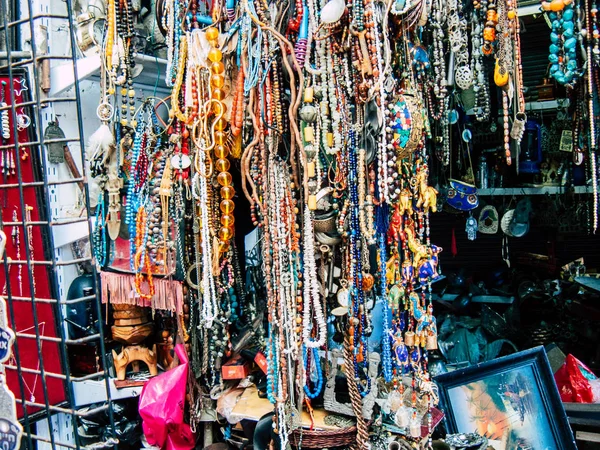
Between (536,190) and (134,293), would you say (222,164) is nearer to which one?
(134,293)

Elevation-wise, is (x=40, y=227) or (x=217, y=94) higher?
(x=217, y=94)

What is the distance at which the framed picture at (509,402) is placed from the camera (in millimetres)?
3039

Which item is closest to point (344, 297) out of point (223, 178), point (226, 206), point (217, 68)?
point (226, 206)

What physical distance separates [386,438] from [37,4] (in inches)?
124

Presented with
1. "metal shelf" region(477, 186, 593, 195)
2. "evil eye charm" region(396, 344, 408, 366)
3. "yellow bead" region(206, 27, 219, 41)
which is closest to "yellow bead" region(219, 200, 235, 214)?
"yellow bead" region(206, 27, 219, 41)

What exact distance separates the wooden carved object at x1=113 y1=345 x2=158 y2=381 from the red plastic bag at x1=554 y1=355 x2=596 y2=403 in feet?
8.68

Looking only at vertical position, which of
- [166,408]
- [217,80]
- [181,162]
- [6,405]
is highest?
[217,80]

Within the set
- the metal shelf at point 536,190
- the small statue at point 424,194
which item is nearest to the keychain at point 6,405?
the small statue at point 424,194

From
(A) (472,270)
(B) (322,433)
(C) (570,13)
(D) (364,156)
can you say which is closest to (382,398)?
(B) (322,433)

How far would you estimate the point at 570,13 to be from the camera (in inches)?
107

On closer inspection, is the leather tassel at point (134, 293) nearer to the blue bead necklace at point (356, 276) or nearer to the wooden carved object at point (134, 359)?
the wooden carved object at point (134, 359)

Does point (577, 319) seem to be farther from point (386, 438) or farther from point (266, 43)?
point (266, 43)

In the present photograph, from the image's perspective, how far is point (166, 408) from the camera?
308 centimetres

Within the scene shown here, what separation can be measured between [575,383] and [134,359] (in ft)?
9.18
